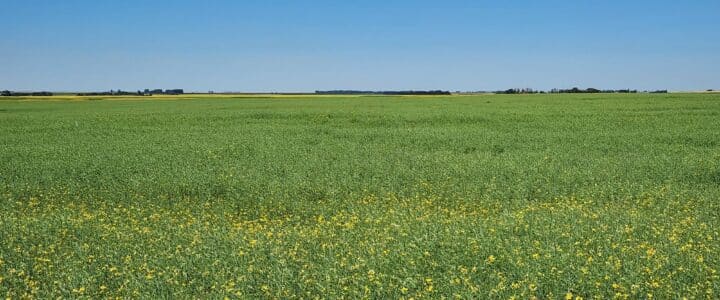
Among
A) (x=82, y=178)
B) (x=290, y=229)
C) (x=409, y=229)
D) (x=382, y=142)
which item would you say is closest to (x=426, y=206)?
(x=409, y=229)

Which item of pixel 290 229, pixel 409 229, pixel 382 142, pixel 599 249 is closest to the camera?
pixel 599 249

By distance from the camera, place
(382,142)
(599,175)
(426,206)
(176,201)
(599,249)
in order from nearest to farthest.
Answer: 1. (599,249)
2. (426,206)
3. (176,201)
4. (599,175)
5. (382,142)

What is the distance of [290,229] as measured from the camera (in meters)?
9.75

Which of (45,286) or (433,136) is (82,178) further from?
(433,136)

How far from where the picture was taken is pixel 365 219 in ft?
33.3

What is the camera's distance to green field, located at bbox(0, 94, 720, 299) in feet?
22.8

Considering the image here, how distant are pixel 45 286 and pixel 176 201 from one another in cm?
526

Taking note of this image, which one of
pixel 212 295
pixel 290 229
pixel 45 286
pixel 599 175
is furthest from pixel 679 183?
pixel 45 286

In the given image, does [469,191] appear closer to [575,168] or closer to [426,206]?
[426,206]

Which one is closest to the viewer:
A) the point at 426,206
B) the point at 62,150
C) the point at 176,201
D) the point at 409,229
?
the point at 409,229

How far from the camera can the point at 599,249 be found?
7637 mm

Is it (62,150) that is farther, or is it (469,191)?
(62,150)

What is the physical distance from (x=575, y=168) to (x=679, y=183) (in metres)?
2.60

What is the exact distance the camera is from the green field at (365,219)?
22.8 ft
